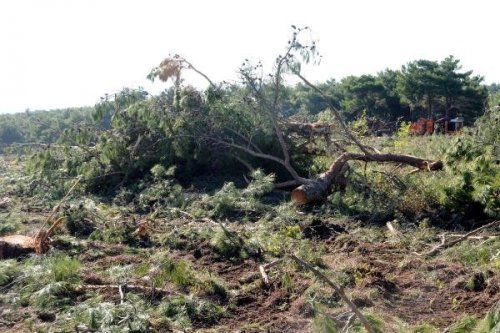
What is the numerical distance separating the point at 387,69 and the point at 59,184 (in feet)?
79.7

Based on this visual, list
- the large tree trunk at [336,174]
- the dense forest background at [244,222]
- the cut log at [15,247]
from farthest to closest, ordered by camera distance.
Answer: the large tree trunk at [336,174]
the cut log at [15,247]
the dense forest background at [244,222]

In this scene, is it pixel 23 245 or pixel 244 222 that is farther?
pixel 244 222

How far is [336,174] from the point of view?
9.34m

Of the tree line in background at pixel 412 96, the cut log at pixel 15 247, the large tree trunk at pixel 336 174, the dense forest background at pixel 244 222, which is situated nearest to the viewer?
the dense forest background at pixel 244 222

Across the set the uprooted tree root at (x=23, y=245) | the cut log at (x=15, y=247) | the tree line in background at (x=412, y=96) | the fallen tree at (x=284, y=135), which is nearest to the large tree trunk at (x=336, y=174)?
the fallen tree at (x=284, y=135)

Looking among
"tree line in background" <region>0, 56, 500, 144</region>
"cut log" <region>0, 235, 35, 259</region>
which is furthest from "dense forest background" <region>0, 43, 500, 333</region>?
"tree line in background" <region>0, 56, 500, 144</region>

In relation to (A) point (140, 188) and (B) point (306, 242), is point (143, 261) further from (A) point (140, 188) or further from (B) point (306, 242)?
(A) point (140, 188)

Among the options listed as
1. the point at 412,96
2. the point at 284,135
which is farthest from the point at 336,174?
the point at 412,96

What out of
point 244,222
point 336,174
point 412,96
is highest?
point 412,96

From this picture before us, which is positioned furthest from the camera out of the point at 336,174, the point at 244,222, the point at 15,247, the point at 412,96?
the point at 412,96

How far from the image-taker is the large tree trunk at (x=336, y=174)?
A: 8.85m

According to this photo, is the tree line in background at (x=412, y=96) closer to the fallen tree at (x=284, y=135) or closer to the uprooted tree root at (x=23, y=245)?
the fallen tree at (x=284, y=135)

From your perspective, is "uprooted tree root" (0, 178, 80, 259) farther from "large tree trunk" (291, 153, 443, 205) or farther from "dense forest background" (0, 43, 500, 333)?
"large tree trunk" (291, 153, 443, 205)

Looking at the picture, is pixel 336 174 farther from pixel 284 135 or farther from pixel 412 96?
pixel 412 96
